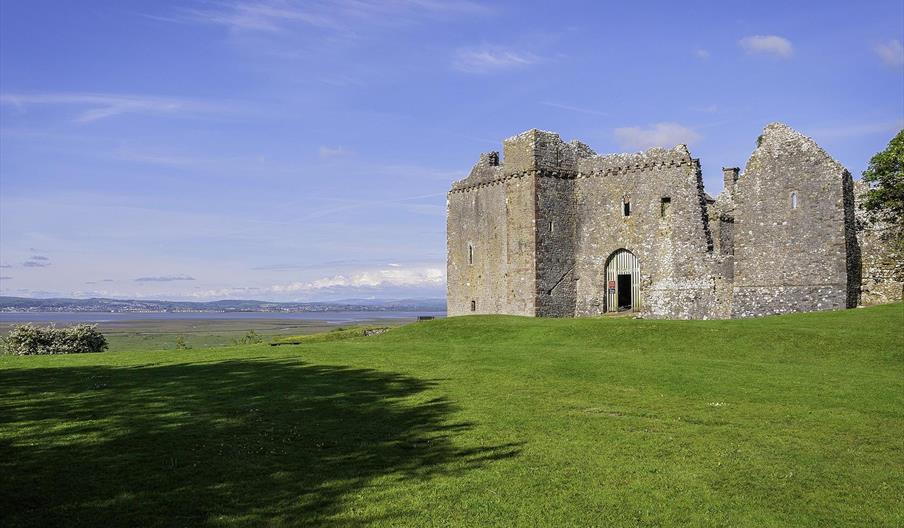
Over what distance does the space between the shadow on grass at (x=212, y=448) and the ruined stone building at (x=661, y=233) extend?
28631mm

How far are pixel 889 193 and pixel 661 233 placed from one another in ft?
41.6

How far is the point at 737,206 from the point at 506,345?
21.6m

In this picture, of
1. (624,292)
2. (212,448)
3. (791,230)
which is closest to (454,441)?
(212,448)

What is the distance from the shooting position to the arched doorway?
46.6 metres

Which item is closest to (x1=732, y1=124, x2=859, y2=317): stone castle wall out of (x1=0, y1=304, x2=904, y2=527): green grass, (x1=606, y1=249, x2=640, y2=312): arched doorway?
(x1=606, y1=249, x2=640, y2=312): arched doorway

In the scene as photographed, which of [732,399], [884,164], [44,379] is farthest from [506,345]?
[884,164]

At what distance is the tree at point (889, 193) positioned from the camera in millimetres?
39969

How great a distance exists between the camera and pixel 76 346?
4209 cm

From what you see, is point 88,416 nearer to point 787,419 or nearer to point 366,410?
point 366,410

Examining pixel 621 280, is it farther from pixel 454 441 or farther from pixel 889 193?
pixel 454 441

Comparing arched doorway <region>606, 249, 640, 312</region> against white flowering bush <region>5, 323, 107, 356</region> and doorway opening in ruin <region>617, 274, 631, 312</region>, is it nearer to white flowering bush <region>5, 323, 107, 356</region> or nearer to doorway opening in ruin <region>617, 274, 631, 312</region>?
doorway opening in ruin <region>617, 274, 631, 312</region>

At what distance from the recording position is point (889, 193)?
131 feet

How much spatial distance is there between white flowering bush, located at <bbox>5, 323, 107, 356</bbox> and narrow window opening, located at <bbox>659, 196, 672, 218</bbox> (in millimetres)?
35991

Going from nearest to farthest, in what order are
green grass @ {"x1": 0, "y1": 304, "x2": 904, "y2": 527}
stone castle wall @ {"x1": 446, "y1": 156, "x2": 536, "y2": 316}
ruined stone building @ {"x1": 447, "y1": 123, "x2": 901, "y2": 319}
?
green grass @ {"x1": 0, "y1": 304, "x2": 904, "y2": 527}, ruined stone building @ {"x1": 447, "y1": 123, "x2": 901, "y2": 319}, stone castle wall @ {"x1": 446, "y1": 156, "x2": 536, "y2": 316}
